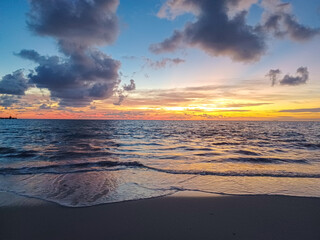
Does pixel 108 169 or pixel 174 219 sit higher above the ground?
pixel 174 219

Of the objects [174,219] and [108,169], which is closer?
[174,219]

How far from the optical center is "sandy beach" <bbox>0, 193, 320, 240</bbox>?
435cm

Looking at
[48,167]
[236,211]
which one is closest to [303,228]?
[236,211]

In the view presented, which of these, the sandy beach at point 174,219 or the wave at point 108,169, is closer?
the sandy beach at point 174,219

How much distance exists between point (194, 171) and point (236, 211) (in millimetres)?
5253

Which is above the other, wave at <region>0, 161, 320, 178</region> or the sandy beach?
the sandy beach

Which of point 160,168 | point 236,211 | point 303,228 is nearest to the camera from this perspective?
point 303,228

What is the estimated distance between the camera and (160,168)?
11.7 metres

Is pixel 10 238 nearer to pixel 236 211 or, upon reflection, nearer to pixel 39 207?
pixel 39 207

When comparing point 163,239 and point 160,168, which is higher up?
point 163,239

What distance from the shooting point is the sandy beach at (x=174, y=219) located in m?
4.35

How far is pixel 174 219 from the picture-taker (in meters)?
5.04

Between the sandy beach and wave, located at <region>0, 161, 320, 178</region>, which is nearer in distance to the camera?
the sandy beach

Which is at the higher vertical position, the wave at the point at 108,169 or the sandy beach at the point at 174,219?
the sandy beach at the point at 174,219
